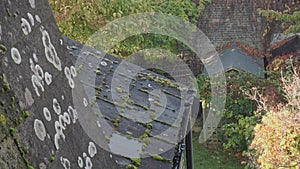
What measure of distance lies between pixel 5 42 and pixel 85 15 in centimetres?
827

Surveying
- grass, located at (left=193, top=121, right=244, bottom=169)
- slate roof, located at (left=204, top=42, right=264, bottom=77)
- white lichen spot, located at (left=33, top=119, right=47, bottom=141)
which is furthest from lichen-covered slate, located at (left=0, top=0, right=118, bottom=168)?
slate roof, located at (left=204, top=42, right=264, bottom=77)

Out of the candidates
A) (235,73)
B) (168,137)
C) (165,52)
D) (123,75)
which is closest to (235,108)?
(235,73)

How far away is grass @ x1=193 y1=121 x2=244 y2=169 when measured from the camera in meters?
10.1

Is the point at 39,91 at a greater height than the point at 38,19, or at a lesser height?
lesser

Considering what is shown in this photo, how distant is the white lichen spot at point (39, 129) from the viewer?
1.39 metres

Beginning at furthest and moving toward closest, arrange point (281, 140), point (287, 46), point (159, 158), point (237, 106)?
point (287, 46), point (237, 106), point (281, 140), point (159, 158)

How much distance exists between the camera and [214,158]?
10555 millimetres

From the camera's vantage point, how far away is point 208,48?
1389cm

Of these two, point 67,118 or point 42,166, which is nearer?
point 42,166

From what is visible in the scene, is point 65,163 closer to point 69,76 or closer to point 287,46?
point 69,76

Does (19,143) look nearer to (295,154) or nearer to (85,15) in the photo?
(295,154)

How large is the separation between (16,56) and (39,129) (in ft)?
0.77

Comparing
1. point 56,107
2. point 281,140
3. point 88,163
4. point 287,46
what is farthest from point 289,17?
point 56,107

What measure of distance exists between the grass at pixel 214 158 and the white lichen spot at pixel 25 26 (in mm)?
8816
